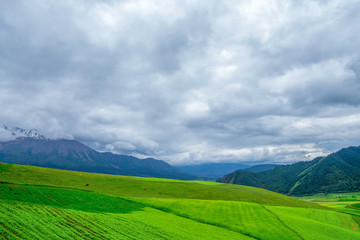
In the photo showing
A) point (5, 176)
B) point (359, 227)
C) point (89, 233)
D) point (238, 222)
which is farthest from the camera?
point (5, 176)

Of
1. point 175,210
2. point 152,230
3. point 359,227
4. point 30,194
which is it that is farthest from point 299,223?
point 30,194

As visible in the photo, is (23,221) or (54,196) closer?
(23,221)

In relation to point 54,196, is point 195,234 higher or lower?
lower

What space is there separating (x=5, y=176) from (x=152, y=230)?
3102 inches

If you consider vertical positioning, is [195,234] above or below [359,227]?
above

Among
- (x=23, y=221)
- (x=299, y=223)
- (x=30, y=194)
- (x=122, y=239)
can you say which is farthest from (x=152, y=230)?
(x=299, y=223)

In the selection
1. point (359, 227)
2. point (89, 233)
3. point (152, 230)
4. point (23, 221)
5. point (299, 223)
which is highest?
point (23, 221)

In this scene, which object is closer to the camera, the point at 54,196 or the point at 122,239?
the point at 122,239

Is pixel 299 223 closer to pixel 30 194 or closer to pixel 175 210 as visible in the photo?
pixel 175 210

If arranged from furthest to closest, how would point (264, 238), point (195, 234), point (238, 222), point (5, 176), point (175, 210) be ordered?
point (5, 176) → point (175, 210) → point (238, 222) → point (264, 238) → point (195, 234)

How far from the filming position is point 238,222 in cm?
5194

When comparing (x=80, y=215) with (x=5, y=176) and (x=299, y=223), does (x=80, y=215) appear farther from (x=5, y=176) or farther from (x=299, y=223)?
(x=5, y=176)

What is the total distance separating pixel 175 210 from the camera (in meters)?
61.5

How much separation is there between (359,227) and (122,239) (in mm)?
80111
